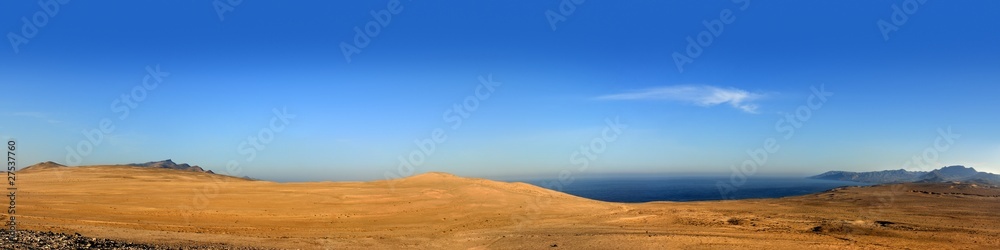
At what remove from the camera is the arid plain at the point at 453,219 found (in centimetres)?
2084

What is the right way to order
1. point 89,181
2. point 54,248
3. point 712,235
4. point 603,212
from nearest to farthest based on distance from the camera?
point 54,248
point 712,235
point 603,212
point 89,181

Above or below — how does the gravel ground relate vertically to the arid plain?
above

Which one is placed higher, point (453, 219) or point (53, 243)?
point (53, 243)

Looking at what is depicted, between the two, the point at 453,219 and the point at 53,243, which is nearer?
the point at 53,243

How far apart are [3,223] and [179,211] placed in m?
7.88

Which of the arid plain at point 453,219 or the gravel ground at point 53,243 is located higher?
the gravel ground at point 53,243

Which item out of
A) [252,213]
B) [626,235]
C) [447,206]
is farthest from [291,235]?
[626,235]

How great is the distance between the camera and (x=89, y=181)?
38.8 meters

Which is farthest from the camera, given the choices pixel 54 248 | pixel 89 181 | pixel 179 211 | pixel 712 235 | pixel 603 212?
pixel 89 181

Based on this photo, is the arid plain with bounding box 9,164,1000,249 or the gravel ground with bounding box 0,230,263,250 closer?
the gravel ground with bounding box 0,230,263,250

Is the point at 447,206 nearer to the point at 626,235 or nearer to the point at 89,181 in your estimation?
the point at 626,235

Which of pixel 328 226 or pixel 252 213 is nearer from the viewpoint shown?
pixel 328 226

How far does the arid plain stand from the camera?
2084 cm

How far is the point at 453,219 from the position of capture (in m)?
29.2
